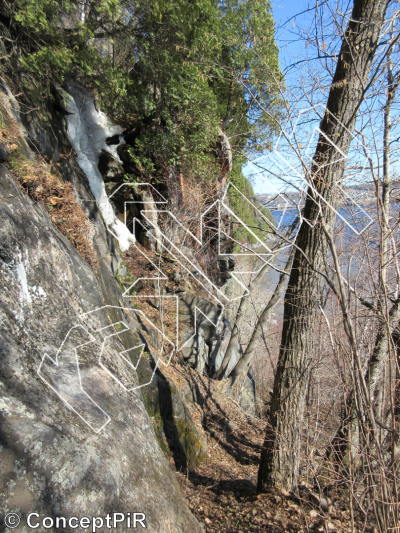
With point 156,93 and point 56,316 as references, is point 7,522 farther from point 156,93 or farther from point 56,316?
point 156,93

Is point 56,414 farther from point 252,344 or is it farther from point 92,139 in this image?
point 92,139

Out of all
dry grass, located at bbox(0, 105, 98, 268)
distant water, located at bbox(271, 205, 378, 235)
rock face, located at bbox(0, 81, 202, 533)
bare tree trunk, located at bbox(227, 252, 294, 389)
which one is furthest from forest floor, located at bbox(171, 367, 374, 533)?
dry grass, located at bbox(0, 105, 98, 268)

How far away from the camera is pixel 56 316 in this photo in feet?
7.92

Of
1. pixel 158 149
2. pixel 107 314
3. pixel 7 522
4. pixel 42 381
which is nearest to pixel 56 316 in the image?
pixel 42 381

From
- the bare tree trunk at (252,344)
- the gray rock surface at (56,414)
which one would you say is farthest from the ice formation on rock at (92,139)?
the gray rock surface at (56,414)

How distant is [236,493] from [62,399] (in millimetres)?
3485

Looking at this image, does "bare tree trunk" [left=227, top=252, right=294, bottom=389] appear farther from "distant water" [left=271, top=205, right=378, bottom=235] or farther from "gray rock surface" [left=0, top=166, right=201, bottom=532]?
"gray rock surface" [left=0, top=166, right=201, bottom=532]

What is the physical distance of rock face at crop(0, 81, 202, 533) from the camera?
5.56ft

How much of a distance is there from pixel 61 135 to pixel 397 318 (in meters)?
6.81

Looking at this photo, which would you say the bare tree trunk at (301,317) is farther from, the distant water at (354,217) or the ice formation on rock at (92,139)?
the ice formation on rock at (92,139)

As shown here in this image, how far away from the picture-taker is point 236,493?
4.38m

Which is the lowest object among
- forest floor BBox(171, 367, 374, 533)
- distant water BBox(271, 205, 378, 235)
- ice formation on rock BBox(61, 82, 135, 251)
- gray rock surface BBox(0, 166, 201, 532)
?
forest floor BBox(171, 367, 374, 533)

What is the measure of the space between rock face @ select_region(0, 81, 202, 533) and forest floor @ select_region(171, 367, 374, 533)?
49.7 inches

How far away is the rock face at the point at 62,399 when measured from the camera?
1.69m
